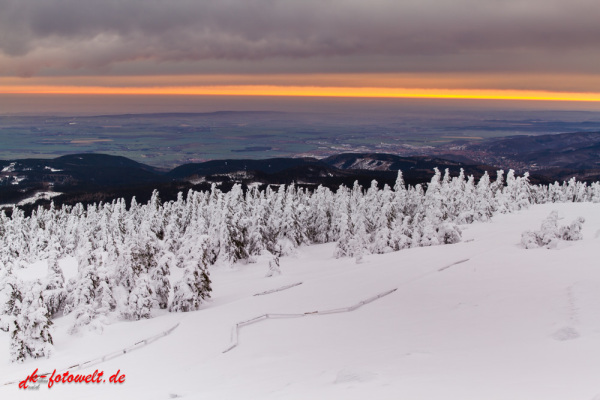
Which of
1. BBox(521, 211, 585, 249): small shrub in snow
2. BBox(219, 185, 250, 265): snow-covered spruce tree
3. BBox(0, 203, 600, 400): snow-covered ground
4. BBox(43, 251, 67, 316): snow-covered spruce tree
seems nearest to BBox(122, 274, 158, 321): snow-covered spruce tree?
BBox(0, 203, 600, 400): snow-covered ground

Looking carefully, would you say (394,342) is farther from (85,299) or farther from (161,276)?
(85,299)

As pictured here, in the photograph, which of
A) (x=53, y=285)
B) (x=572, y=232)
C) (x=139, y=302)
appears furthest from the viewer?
(x=53, y=285)

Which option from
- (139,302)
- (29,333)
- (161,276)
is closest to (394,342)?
(139,302)

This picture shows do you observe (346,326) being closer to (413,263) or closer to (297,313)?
(297,313)

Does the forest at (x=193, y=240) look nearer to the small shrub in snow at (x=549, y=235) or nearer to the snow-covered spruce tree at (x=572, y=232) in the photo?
the small shrub in snow at (x=549, y=235)

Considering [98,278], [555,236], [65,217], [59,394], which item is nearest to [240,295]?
[98,278]

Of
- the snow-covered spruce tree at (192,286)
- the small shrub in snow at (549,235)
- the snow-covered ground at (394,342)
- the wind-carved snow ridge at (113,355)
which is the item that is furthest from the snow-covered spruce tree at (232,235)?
the small shrub in snow at (549,235)

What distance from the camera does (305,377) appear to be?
1455 cm

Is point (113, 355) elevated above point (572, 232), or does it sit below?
below

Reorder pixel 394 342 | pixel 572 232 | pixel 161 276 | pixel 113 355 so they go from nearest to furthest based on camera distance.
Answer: pixel 394 342
pixel 113 355
pixel 161 276
pixel 572 232

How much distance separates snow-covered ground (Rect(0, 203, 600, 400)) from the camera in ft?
40.6

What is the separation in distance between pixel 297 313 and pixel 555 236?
2231cm

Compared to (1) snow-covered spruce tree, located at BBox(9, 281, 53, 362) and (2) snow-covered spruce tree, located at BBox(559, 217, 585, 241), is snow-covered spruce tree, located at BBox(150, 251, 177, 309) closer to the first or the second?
(1) snow-covered spruce tree, located at BBox(9, 281, 53, 362)

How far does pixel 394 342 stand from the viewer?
54.8 feet
